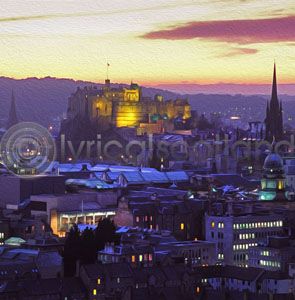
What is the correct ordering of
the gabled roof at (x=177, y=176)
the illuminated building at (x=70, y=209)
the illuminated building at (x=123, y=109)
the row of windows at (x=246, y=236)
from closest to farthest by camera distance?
1. the row of windows at (x=246, y=236)
2. the illuminated building at (x=70, y=209)
3. the gabled roof at (x=177, y=176)
4. the illuminated building at (x=123, y=109)

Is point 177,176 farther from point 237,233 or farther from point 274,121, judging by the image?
point 274,121

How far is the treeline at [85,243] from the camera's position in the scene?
173 ft

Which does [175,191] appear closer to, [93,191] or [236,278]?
[93,191]

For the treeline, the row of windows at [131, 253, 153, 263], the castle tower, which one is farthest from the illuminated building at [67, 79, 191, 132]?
the row of windows at [131, 253, 153, 263]

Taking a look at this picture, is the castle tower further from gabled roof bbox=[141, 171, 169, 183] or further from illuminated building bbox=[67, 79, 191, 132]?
gabled roof bbox=[141, 171, 169, 183]

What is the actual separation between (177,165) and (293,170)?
12.5m

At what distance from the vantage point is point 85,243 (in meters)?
54.7

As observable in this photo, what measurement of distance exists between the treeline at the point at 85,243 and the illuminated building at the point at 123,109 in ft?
236

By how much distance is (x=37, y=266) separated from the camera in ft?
168

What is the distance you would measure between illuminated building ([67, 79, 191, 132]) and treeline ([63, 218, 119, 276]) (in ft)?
236

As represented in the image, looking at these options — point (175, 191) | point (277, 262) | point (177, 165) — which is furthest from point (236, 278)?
point (177, 165)

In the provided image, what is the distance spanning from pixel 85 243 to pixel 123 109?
7918cm

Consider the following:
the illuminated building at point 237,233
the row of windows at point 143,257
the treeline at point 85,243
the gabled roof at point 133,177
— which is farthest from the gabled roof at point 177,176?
the row of windows at point 143,257

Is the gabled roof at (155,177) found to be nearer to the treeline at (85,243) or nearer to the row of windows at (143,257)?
the treeline at (85,243)
